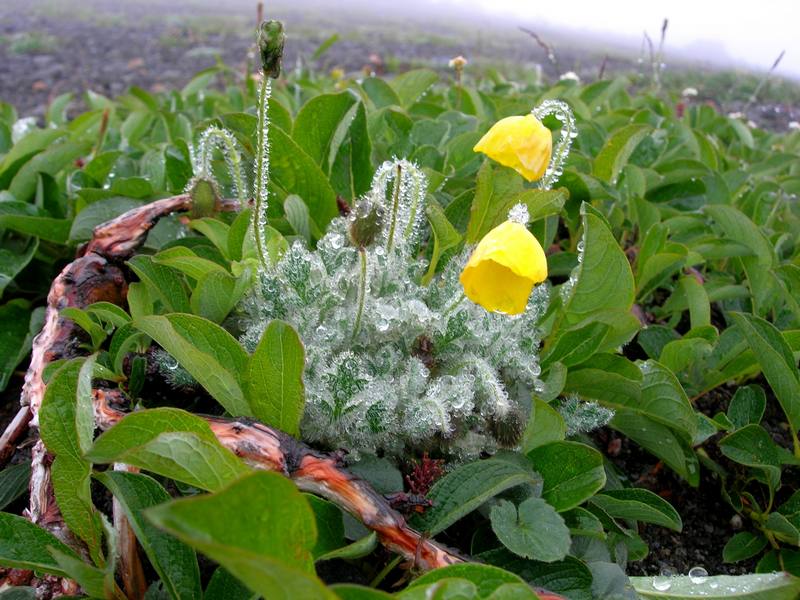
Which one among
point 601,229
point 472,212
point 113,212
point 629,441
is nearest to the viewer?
point 601,229

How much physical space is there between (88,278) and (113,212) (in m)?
0.40

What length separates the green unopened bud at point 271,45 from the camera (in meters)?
1.33

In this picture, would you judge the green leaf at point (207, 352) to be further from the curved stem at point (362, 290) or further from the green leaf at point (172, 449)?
the curved stem at point (362, 290)

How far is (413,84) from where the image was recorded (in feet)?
10.6

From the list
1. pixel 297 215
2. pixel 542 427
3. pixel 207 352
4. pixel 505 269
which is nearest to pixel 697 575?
pixel 542 427

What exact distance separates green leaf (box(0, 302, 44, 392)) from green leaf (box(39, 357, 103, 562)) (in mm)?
925

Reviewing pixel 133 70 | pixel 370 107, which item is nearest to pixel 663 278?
pixel 370 107

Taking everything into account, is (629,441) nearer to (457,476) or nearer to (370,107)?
(457,476)

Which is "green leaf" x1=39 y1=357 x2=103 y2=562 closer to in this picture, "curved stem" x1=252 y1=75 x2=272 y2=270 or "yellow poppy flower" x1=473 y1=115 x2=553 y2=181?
"curved stem" x1=252 y1=75 x2=272 y2=270

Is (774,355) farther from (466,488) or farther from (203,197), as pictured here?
(203,197)

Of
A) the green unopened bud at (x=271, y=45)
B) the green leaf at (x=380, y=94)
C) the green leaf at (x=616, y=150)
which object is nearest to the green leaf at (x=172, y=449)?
the green unopened bud at (x=271, y=45)

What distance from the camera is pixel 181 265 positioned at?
163 cm

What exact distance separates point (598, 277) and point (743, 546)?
770 mm

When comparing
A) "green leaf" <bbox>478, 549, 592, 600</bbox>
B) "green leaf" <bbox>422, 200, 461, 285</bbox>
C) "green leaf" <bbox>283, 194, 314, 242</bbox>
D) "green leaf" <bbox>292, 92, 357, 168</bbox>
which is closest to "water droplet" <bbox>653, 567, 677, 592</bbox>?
"green leaf" <bbox>478, 549, 592, 600</bbox>
